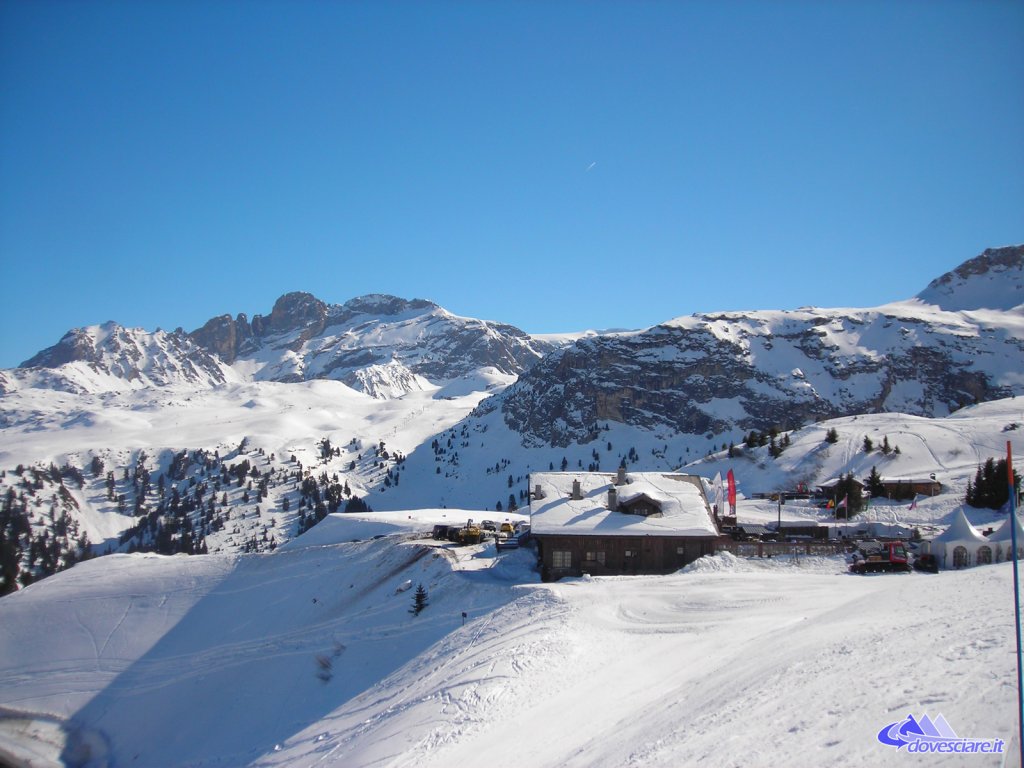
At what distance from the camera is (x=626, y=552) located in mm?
40906

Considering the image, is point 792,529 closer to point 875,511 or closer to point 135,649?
point 875,511

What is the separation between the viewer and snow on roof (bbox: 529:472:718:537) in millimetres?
41219

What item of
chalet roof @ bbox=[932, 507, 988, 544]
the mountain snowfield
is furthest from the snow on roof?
chalet roof @ bbox=[932, 507, 988, 544]

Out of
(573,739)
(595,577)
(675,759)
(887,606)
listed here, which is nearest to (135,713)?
(595,577)

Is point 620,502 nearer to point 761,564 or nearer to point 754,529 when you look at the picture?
point 761,564

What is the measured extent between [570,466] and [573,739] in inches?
6810

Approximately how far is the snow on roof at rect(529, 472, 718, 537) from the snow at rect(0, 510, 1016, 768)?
111 inches

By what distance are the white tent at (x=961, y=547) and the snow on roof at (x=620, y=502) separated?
38.0 feet

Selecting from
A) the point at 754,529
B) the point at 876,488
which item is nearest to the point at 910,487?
the point at 876,488

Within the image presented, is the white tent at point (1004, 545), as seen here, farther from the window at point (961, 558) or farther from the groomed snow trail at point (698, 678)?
the groomed snow trail at point (698, 678)

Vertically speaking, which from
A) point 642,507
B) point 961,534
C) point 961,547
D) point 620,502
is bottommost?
point 961,547

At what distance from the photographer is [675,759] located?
14812 mm

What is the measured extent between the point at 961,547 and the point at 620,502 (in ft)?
59.0

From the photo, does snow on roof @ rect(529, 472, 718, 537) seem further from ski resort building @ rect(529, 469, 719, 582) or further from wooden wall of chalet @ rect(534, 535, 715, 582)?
wooden wall of chalet @ rect(534, 535, 715, 582)
